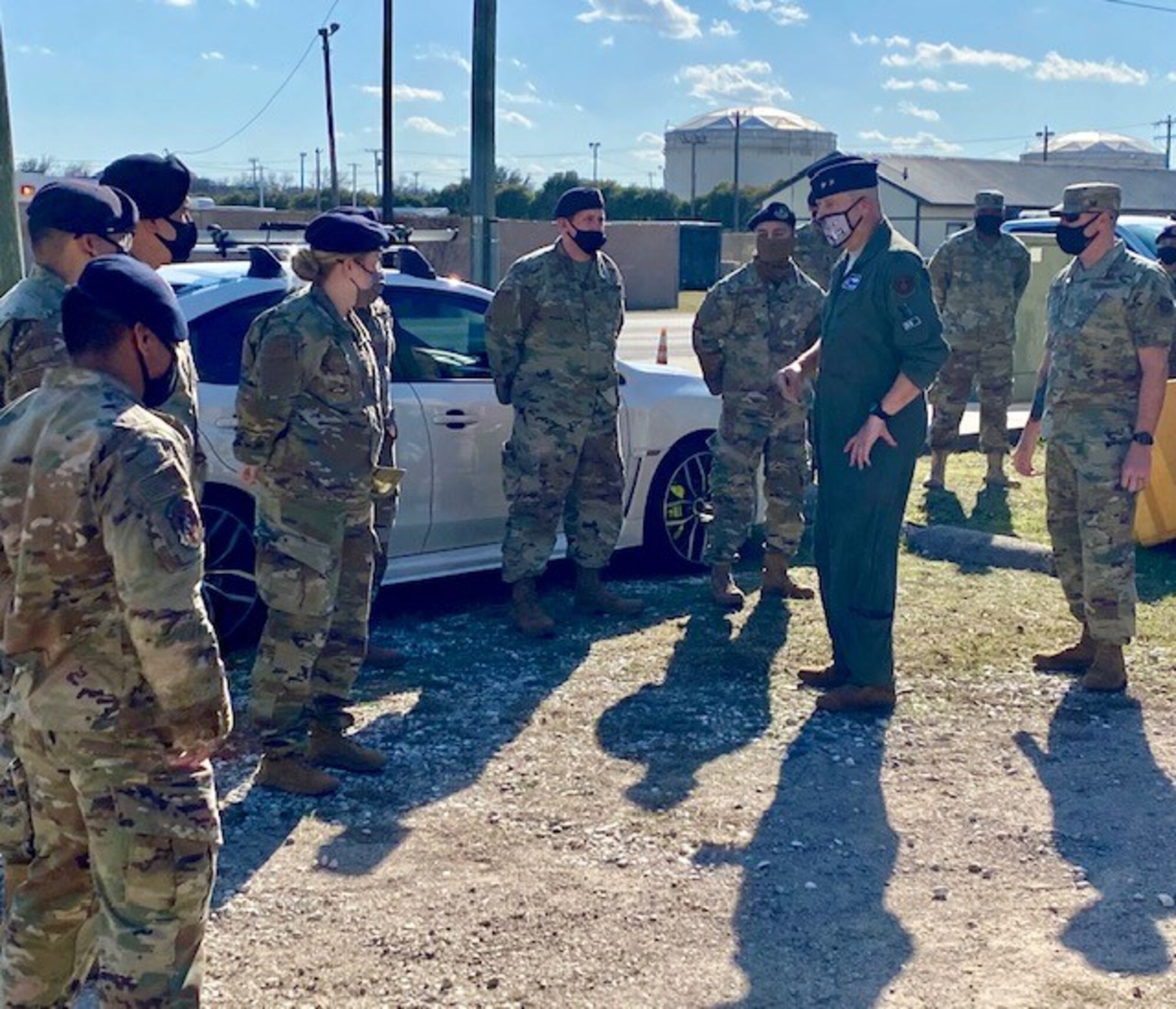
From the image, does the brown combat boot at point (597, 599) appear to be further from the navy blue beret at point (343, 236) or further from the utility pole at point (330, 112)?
the utility pole at point (330, 112)

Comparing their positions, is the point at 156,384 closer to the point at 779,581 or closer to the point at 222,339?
the point at 222,339

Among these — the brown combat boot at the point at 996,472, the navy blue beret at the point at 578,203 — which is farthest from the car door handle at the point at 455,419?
the brown combat boot at the point at 996,472

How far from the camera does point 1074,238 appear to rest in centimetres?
576

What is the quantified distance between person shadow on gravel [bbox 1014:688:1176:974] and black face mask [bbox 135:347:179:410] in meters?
2.73

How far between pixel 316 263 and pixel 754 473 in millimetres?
3039

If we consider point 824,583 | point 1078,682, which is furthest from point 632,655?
point 1078,682

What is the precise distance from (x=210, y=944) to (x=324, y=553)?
1309 millimetres

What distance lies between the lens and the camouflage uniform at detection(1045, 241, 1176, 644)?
562 centimetres

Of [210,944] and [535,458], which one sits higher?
[535,458]

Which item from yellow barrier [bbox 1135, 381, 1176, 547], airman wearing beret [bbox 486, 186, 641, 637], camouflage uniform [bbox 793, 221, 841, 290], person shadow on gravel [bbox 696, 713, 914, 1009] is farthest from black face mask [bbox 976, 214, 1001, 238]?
person shadow on gravel [bbox 696, 713, 914, 1009]

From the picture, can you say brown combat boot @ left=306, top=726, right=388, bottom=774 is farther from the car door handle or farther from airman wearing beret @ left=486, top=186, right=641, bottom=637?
the car door handle

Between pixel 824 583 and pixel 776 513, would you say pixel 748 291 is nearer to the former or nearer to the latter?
pixel 776 513

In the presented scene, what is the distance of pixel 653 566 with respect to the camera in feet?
25.4

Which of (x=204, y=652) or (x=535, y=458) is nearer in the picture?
(x=204, y=652)
